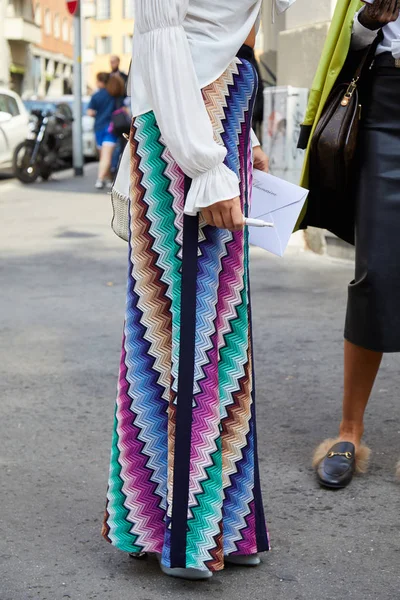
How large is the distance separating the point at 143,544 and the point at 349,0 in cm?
176

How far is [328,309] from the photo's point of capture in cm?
592

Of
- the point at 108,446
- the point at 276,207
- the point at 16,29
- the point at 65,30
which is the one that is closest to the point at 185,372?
the point at 276,207

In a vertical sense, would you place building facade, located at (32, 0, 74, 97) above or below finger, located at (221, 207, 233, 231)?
below

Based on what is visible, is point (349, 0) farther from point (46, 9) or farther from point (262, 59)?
point (46, 9)

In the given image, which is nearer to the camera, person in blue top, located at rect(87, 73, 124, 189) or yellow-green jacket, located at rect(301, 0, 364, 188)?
yellow-green jacket, located at rect(301, 0, 364, 188)

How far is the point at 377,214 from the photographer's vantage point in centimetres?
310

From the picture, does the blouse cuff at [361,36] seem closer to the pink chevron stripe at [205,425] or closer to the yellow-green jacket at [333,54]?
the yellow-green jacket at [333,54]

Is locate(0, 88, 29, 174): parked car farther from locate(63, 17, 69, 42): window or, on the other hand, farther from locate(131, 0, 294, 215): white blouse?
locate(63, 17, 69, 42): window

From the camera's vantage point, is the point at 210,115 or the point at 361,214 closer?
the point at 210,115

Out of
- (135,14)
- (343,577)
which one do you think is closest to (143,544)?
(343,577)

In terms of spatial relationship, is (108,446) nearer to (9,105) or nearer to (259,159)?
(259,159)

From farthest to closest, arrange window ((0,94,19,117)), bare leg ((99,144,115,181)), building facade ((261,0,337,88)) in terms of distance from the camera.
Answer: window ((0,94,19,117)), bare leg ((99,144,115,181)), building facade ((261,0,337,88))

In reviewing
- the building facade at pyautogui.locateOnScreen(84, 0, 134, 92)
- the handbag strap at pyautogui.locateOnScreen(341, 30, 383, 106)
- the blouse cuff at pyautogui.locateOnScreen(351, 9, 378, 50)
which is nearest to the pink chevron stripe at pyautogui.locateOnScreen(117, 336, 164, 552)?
the handbag strap at pyautogui.locateOnScreen(341, 30, 383, 106)

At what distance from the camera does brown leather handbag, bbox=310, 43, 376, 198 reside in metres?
3.07
